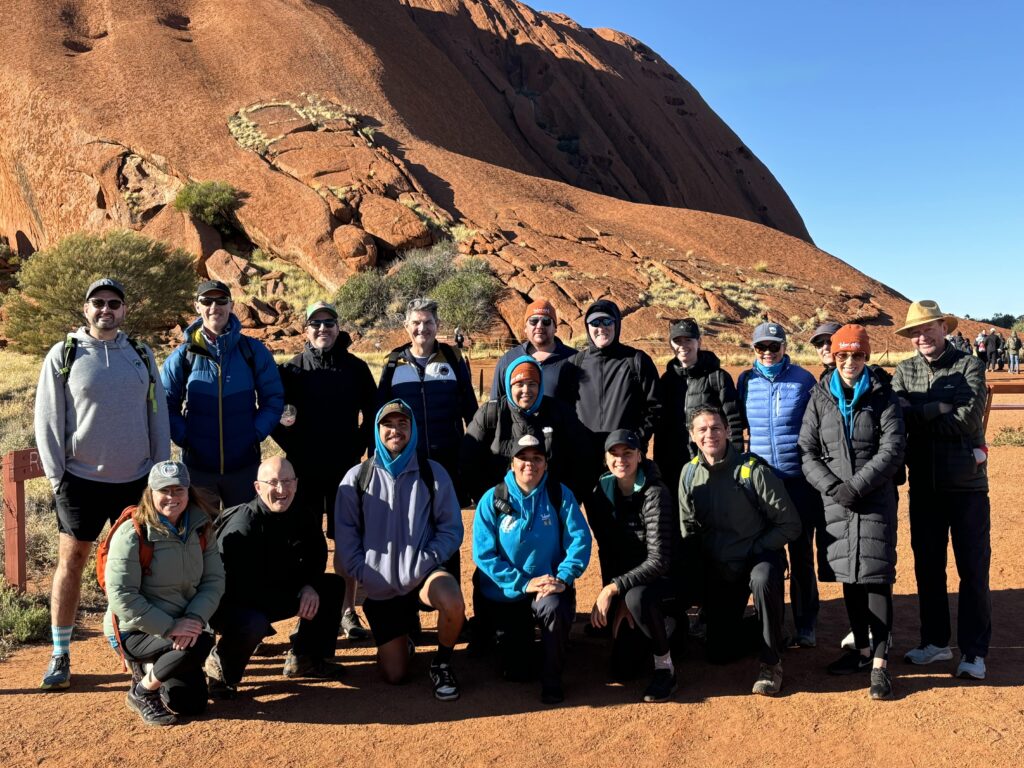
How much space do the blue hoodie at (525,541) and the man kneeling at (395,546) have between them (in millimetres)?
228

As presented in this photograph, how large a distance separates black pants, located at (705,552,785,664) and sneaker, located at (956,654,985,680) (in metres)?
0.99

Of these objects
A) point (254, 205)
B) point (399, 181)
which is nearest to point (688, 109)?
point (399, 181)

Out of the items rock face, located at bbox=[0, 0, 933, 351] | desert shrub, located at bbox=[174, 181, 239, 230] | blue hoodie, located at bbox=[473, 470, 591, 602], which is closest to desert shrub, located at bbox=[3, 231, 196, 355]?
rock face, located at bbox=[0, 0, 933, 351]

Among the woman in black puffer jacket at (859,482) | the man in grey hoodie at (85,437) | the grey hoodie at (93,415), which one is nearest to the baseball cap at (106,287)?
the man in grey hoodie at (85,437)

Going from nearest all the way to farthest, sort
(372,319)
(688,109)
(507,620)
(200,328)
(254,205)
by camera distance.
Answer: (507,620)
(200,328)
(372,319)
(254,205)
(688,109)

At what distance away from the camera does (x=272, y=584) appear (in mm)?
4852

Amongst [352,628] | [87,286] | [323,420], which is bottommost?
[352,628]

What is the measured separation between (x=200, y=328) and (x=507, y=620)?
276 cm

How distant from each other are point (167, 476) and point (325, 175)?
29.7 meters

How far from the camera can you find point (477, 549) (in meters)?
4.97

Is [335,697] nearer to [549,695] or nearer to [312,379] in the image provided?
[549,695]

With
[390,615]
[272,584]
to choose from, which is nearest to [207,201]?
[272,584]

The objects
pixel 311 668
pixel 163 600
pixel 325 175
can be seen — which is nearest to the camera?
pixel 163 600

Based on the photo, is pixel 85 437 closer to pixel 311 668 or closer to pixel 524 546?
pixel 311 668
